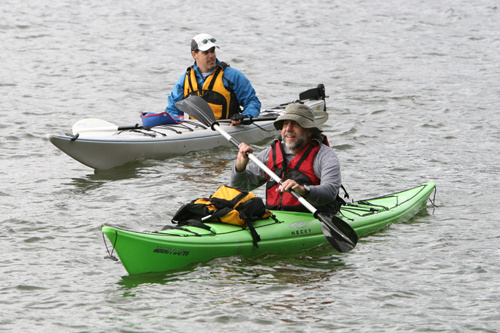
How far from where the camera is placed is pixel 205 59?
891 cm

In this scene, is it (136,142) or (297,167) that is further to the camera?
(136,142)

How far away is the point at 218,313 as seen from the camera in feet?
16.2

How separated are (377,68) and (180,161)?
7422 mm

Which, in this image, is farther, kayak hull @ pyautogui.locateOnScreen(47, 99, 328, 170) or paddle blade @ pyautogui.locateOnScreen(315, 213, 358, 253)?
kayak hull @ pyautogui.locateOnScreen(47, 99, 328, 170)

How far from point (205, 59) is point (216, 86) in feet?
1.17

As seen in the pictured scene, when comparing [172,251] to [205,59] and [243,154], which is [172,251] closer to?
[243,154]

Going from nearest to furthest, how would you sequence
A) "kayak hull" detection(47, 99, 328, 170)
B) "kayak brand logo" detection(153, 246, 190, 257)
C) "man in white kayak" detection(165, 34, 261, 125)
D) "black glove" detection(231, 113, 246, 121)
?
"kayak brand logo" detection(153, 246, 190, 257) → "kayak hull" detection(47, 99, 328, 170) → "man in white kayak" detection(165, 34, 261, 125) → "black glove" detection(231, 113, 246, 121)

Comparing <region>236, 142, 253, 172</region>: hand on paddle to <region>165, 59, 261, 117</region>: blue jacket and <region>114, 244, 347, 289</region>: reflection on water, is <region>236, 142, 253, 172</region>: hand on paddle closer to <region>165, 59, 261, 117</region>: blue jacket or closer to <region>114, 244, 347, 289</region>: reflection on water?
<region>114, 244, 347, 289</region>: reflection on water

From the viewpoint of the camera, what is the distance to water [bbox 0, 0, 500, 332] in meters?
5.09

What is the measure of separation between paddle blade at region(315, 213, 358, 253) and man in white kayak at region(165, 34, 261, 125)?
3.70m

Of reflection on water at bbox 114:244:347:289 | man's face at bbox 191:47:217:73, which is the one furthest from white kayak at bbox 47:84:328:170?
reflection on water at bbox 114:244:347:289

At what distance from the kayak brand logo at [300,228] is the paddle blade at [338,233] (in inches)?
12.3

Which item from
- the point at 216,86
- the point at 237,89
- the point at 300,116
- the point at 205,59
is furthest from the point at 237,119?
the point at 300,116

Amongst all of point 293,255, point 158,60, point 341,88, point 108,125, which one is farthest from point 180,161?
point 158,60
